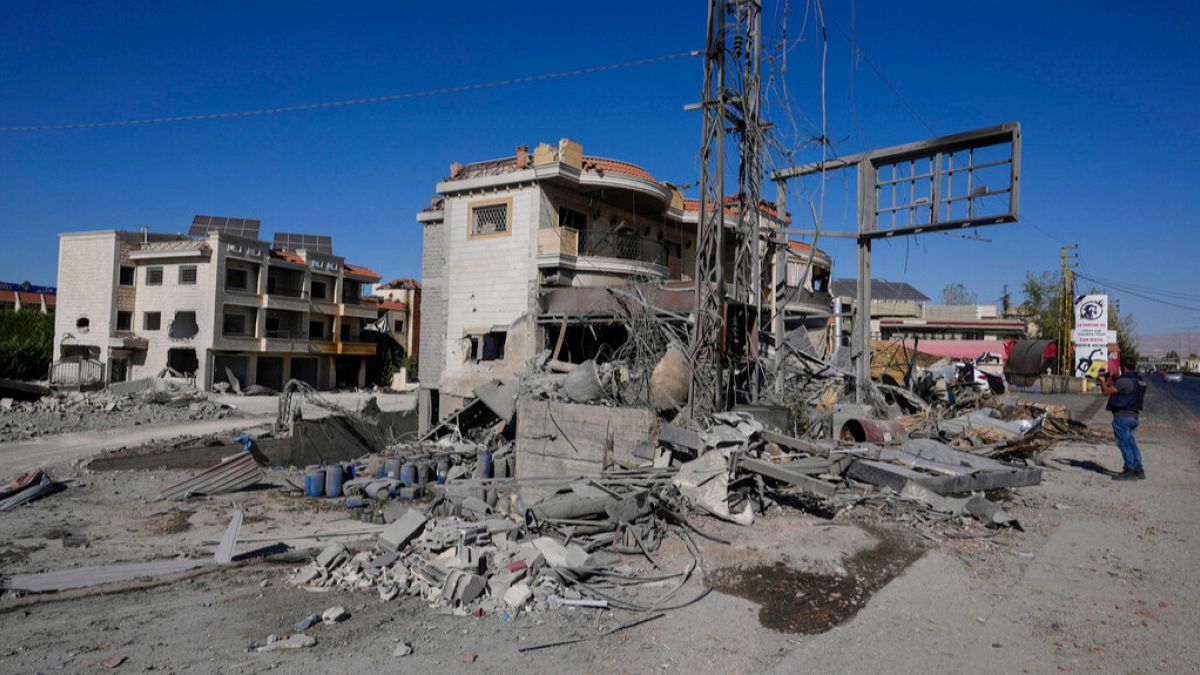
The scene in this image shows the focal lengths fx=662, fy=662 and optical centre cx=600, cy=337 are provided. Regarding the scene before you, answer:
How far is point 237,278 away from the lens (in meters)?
41.2

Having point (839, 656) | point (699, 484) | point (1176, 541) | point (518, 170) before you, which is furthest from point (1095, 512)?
point (518, 170)

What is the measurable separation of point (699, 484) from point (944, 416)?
8884mm

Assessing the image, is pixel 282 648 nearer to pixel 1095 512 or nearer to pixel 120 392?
pixel 1095 512

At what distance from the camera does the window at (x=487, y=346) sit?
23.0 m

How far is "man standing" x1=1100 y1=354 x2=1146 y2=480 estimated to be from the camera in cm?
969

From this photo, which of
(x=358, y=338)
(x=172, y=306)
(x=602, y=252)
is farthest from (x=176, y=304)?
(x=602, y=252)

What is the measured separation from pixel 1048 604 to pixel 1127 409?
240 inches

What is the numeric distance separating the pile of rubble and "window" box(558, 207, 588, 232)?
56.6 feet

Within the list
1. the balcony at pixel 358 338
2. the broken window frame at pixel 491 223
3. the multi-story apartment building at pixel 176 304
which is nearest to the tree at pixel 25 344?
the multi-story apartment building at pixel 176 304

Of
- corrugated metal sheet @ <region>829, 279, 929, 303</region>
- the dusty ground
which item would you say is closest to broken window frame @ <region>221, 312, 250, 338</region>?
the dusty ground

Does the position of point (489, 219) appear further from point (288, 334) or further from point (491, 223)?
point (288, 334)

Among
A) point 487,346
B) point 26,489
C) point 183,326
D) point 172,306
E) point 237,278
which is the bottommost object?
point 26,489

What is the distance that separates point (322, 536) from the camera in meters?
9.77

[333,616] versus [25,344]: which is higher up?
[25,344]
